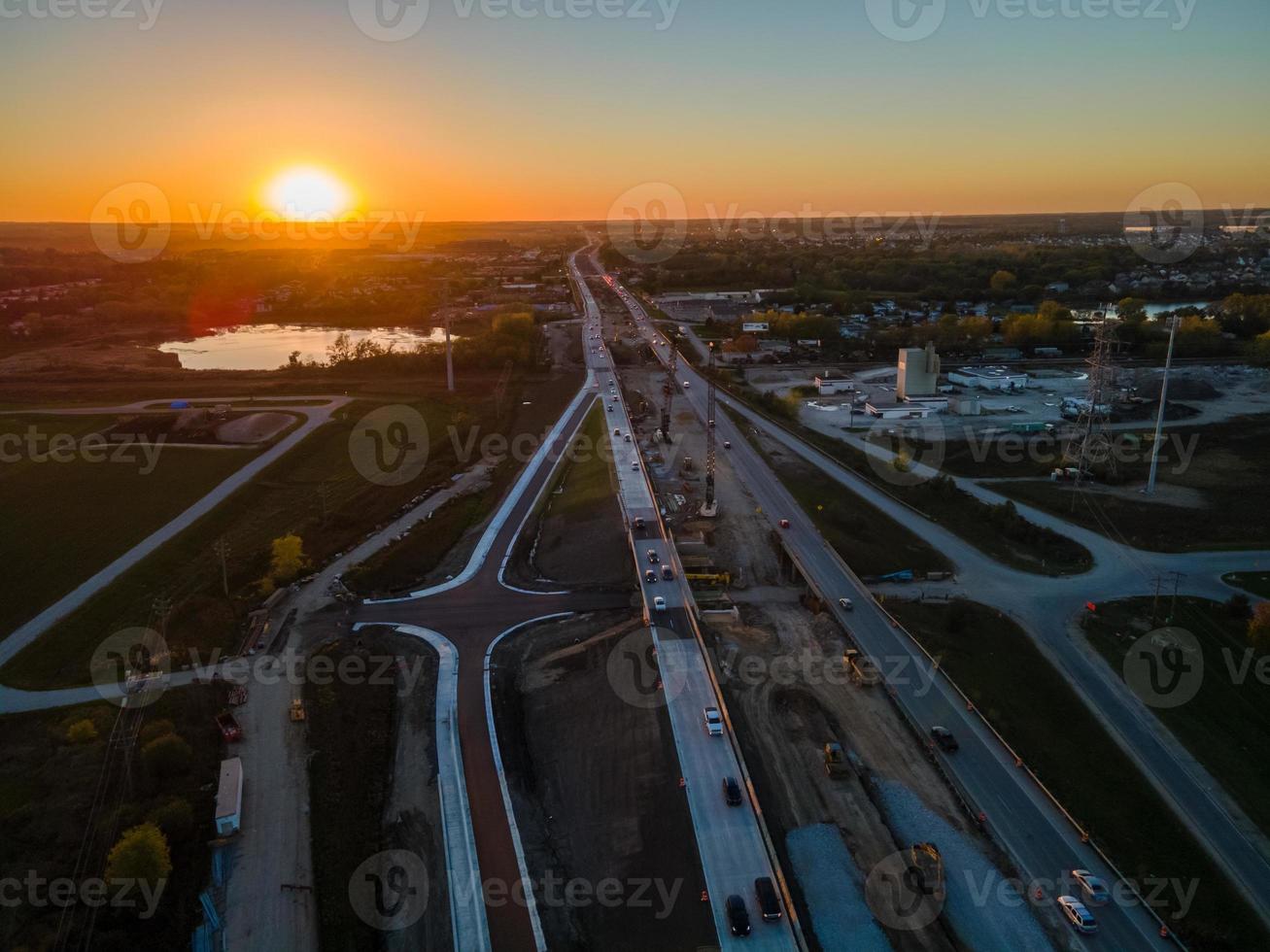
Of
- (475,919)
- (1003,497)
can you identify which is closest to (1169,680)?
(1003,497)

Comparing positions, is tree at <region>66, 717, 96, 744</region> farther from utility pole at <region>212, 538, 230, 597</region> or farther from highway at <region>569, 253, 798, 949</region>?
highway at <region>569, 253, 798, 949</region>

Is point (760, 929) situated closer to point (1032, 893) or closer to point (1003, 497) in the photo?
point (1032, 893)

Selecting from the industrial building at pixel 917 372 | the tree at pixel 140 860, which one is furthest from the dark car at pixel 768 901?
the industrial building at pixel 917 372

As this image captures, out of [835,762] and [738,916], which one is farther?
[835,762]

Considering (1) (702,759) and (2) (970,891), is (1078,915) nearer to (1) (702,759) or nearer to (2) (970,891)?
(2) (970,891)

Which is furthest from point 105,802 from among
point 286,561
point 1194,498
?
point 1194,498

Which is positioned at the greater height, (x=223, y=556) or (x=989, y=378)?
(x=989, y=378)

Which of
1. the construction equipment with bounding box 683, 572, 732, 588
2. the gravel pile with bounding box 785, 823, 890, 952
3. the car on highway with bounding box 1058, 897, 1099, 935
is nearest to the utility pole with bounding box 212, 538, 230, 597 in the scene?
the construction equipment with bounding box 683, 572, 732, 588
